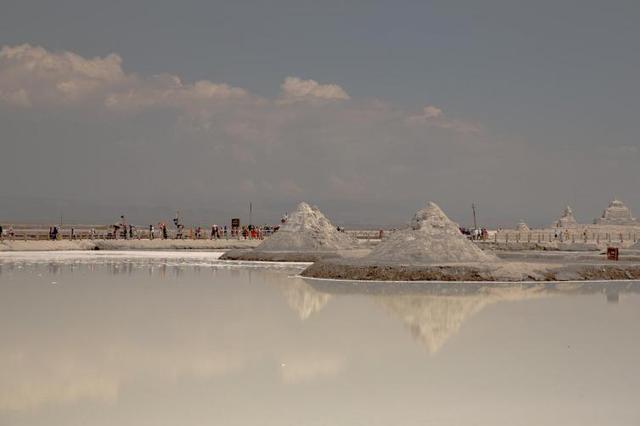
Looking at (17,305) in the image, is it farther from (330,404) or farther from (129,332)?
(330,404)

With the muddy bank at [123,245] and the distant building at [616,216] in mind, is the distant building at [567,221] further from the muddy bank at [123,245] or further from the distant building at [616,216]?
the muddy bank at [123,245]

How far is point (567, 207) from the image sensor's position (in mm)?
89000

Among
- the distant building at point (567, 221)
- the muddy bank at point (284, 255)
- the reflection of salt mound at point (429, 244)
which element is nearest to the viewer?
the reflection of salt mound at point (429, 244)

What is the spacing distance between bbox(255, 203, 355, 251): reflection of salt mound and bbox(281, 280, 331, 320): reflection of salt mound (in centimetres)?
1335

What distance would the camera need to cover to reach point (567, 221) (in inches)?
3310

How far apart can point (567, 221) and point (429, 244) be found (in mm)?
65347

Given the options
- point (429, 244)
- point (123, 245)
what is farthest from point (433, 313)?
point (123, 245)

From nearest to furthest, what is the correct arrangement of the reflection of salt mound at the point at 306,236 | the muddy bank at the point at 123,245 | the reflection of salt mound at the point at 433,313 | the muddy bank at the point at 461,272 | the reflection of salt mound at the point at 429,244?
the reflection of salt mound at the point at 433,313
the muddy bank at the point at 461,272
the reflection of salt mound at the point at 429,244
the reflection of salt mound at the point at 306,236
the muddy bank at the point at 123,245

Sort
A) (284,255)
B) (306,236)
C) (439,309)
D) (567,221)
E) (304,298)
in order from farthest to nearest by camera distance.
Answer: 1. (567,221)
2. (306,236)
3. (284,255)
4. (304,298)
5. (439,309)

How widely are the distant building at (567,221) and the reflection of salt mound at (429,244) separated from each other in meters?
58.3

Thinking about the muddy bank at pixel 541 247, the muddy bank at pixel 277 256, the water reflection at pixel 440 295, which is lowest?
the water reflection at pixel 440 295

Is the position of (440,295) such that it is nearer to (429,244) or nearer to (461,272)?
(461,272)

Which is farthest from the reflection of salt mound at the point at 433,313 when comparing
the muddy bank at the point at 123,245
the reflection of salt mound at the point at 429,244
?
the muddy bank at the point at 123,245

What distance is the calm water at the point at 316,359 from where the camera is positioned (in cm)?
652
